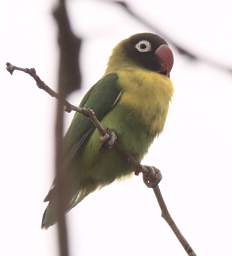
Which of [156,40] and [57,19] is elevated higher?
[57,19]

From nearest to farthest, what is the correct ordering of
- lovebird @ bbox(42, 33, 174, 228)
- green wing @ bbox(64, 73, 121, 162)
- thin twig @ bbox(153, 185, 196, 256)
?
thin twig @ bbox(153, 185, 196, 256)
lovebird @ bbox(42, 33, 174, 228)
green wing @ bbox(64, 73, 121, 162)

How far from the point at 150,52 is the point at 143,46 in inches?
5.5

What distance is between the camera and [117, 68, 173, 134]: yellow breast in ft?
14.2

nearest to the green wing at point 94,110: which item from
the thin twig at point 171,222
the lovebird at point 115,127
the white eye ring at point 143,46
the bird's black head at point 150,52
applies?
the lovebird at point 115,127

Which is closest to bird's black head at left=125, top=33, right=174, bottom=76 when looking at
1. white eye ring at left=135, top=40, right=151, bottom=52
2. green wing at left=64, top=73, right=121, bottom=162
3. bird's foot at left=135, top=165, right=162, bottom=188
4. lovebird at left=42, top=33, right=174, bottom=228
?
white eye ring at left=135, top=40, right=151, bottom=52

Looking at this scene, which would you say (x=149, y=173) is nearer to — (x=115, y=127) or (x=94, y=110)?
(x=115, y=127)

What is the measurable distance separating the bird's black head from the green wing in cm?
52

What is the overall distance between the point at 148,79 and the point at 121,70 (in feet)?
1.20

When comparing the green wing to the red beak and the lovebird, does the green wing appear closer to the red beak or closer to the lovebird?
the lovebird

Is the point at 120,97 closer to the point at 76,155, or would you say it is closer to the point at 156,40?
the point at 76,155

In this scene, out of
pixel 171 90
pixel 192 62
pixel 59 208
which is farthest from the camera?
pixel 171 90

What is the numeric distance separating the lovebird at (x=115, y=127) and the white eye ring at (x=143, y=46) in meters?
0.52

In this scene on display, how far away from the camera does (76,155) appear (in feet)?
14.4

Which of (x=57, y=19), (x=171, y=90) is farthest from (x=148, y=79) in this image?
(x=57, y=19)
